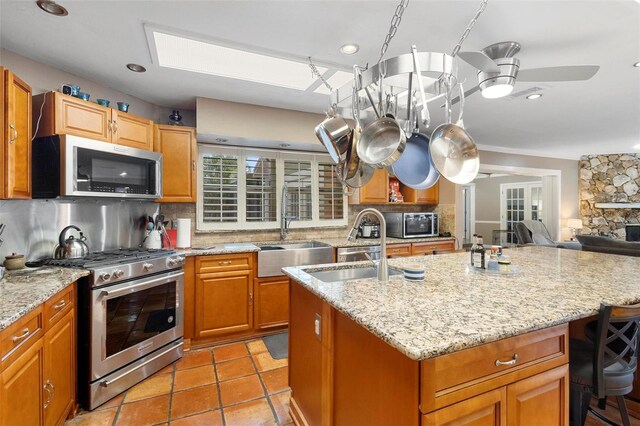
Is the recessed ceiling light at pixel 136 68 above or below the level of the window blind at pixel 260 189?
above

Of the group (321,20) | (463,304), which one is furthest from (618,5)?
(463,304)

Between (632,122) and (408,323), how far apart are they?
5132mm

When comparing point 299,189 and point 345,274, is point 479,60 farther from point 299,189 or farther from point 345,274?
point 299,189

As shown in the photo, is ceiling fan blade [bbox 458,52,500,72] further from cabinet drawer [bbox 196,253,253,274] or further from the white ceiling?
cabinet drawer [bbox 196,253,253,274]

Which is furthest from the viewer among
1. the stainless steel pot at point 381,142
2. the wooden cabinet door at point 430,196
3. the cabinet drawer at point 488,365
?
the wooden cabinet door at point 430,196

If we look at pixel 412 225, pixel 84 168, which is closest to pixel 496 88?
pixel 412 225

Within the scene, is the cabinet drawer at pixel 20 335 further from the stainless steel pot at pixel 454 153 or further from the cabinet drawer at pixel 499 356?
the stainless steel pot at pixel 454 153

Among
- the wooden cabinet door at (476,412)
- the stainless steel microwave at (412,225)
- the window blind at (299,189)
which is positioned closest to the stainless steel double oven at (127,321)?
the window blind at (299,189)

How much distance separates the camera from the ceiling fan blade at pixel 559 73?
1.67 meters

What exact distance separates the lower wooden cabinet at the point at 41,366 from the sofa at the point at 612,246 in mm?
5286

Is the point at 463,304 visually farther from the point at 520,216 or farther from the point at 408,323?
the point at 520,216

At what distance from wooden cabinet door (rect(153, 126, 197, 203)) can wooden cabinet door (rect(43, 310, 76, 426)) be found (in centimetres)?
145

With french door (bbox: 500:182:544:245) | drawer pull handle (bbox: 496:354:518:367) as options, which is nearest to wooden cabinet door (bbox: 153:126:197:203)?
drawer pull handle (bbox: 496:354:518:367)

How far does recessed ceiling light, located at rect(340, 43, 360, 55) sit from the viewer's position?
2.13 m
